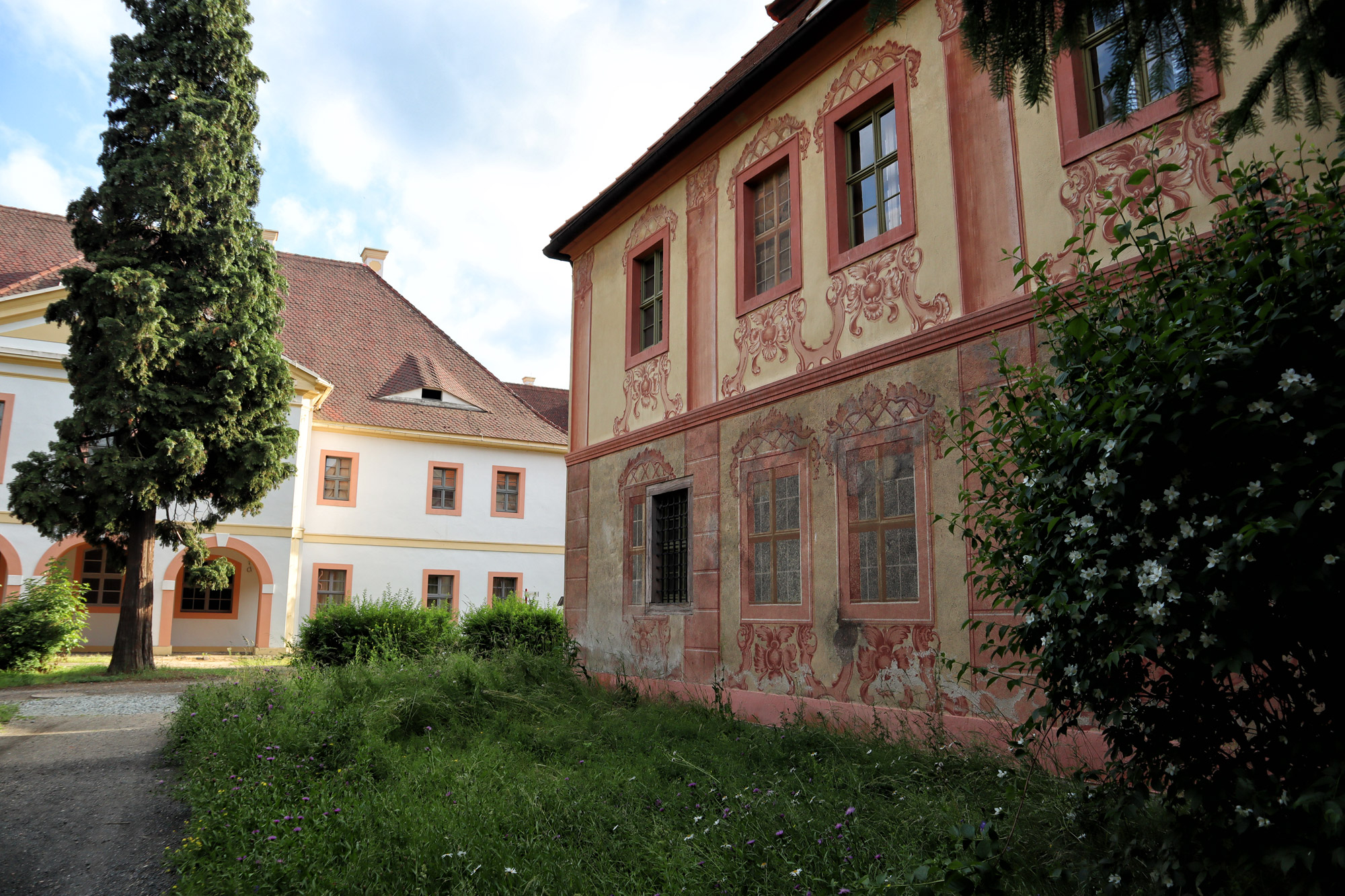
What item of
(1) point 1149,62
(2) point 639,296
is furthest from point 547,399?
(1) point 1149,62

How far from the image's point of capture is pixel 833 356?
27.4 feet

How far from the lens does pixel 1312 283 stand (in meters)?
2.60

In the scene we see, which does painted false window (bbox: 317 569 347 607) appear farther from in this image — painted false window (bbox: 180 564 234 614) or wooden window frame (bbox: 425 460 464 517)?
wooden window frame (bbox: 425 460 464 517)

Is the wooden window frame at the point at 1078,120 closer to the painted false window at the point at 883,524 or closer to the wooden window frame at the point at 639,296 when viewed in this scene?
the painted false window at the point at 883,524

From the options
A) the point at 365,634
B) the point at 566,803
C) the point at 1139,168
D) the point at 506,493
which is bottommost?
the point at 566,803

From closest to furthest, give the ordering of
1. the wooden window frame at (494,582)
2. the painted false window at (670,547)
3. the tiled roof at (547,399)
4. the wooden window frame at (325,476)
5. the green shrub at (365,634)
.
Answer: the painted false window at (670,547)
the green shrub at (365,634)
the wooden window frame at (325,476)
the wooden window frame at (494,582)
the tiled roof at (547,399)

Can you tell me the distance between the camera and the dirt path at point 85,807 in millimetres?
4793

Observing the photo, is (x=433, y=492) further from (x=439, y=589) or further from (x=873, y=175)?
(x=873, y=175)

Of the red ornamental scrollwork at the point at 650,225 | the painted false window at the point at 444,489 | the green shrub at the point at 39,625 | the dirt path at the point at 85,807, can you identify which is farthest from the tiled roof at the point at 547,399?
the dirt path at the point at 85,807

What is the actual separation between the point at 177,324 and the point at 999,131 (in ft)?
48.9

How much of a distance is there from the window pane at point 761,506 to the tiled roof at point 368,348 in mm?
19924

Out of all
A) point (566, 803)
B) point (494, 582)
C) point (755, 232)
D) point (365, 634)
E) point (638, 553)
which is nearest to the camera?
point (566, 803)

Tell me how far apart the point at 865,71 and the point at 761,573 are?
502 cm

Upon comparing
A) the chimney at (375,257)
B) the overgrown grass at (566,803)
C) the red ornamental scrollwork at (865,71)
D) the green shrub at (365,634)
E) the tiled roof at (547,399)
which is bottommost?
the overgrown grass at (566,803)
